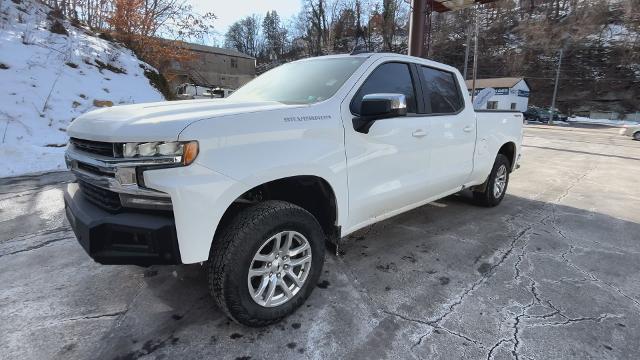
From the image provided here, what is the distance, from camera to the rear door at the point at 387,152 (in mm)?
2936

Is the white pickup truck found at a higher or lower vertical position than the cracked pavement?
higher

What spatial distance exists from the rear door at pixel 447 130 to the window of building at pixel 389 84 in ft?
0.75

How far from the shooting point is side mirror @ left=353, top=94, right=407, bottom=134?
2.70 metres

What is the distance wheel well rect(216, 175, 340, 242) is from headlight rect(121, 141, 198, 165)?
60cm

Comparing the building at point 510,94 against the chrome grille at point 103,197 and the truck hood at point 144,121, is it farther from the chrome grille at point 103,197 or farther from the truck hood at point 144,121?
the chrome grille at point 103,197

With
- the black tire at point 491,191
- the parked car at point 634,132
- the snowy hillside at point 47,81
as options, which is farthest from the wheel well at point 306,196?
the parked car at point 634,132

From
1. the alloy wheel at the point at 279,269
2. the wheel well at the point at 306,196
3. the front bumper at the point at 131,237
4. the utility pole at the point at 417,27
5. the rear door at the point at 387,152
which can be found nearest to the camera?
the front bumper at the point at 131,237

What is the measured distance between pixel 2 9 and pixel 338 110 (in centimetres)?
1473

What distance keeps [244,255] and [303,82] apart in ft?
5.50

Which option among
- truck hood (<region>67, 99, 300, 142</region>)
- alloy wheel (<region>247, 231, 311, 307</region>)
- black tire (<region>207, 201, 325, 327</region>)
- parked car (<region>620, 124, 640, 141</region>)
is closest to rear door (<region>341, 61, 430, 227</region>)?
alloy wheel (<region>247, 231, 311, 307</region>)

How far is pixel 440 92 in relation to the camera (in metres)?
4.09

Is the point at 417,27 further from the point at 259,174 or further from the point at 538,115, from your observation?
the point at 538,115

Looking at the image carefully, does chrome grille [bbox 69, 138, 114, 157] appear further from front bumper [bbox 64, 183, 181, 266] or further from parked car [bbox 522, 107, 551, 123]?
parked car [bbox 522, 107, 551, 123]

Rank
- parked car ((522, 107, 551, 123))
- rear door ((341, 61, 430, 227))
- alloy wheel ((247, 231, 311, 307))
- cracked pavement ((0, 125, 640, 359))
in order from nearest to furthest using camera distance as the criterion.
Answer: cracked pavement ((0, 125, 640, 359)), alloy wheel ((247, 231, 311, 307)), rear door ((341, 61, 430, 227)), parked car ((522, 107, 551, 123))
